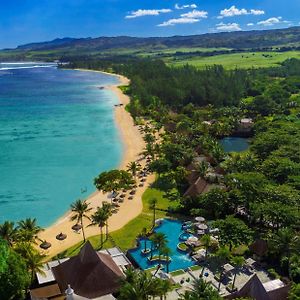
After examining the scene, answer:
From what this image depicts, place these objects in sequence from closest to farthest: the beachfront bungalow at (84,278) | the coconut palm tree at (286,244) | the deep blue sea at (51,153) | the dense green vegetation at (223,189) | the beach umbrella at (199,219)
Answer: the beachfront bungalow at (84,278)
the coconut palm tree at (286,244)
the dense green vegetation at (223,189)
the beach umbrella at (199,219)
the deep blue sea at (51,153)

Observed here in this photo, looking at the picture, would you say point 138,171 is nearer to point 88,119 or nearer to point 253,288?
point 253,288

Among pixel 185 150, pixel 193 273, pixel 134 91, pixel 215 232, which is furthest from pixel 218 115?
pixel 193 273

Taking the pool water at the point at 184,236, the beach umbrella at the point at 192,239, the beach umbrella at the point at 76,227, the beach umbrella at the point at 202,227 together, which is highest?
the beach umbrella at the point at 202,227

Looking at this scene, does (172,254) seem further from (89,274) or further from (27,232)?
(27,232)

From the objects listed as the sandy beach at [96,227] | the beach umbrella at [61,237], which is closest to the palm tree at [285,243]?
the sandy beach at [96,227]

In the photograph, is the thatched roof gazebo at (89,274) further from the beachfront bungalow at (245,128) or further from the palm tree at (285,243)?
the beachfront bungalow at (245,128)

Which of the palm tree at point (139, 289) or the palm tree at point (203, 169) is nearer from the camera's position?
the palm tree at point (139, 289)

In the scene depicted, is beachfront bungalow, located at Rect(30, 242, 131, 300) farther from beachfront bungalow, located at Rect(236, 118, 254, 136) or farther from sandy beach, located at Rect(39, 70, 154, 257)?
Result: beachfront bungalow, located at Rect(236, 118, 254, 136)
